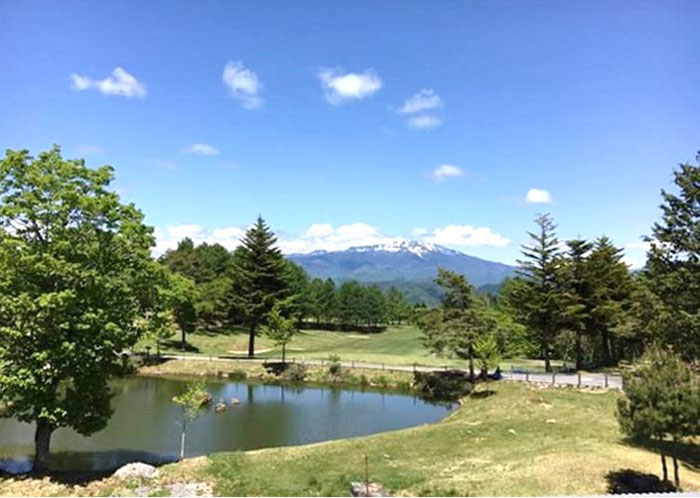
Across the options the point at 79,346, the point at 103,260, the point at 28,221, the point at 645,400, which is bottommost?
the point at 645,400

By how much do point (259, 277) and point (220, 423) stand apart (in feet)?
75.6

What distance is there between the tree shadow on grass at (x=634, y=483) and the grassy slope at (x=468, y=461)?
10.6 inches

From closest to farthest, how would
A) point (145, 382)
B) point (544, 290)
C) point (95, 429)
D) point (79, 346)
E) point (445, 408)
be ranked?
point (79, 346) → point (95, 429) → point (445, 408) → point (544, 290) → point (145, 382)

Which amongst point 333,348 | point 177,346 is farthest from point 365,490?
point 333,348

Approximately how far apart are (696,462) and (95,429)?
19999mm

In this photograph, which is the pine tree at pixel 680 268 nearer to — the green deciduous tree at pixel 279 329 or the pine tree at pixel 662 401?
the pine tree at pixel 662 401

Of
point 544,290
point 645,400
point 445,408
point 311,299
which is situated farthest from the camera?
point 311,299

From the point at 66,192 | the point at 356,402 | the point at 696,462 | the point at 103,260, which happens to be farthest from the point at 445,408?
the point at 66,192

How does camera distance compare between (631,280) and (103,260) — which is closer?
(103,260)

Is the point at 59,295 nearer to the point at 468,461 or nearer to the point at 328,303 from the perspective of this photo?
the point at 468,461

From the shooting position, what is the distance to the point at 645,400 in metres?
14.6

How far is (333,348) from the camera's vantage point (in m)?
68.7

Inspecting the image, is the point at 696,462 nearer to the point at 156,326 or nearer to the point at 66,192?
the point at 156,326

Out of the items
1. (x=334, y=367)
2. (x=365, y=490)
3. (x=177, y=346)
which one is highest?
(x=177, y=346)
